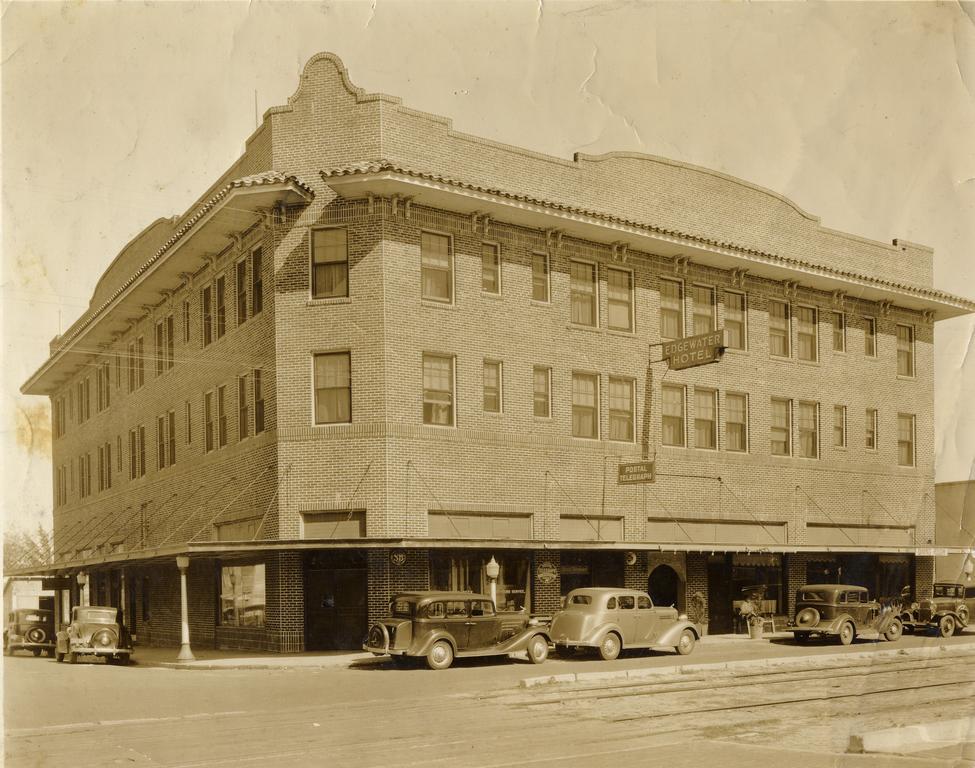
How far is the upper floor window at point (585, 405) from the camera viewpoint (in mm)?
31766

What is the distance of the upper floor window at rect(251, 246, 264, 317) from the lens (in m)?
30.3

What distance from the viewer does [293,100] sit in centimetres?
2966

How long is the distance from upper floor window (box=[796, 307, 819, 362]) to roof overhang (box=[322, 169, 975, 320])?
0.91 metres

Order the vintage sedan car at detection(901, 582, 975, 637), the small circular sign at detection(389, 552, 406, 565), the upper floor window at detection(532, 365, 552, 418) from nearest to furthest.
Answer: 1. the small circular sign at detection(389, 552, 406, 565)
2. the upper floor window at detection(532, 365, 552, 418)
3. the vintage sedan car at detection(901, 582, 975, 637)

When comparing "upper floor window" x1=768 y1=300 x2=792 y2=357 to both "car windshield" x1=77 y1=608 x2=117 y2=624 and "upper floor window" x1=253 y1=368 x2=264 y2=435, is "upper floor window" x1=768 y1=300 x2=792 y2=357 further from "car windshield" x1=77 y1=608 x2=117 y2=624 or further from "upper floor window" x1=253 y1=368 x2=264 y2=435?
"car windshield" x1=77 y1=608 x2=117 y2=624

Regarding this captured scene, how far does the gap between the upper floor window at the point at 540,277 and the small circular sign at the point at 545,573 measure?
708cm

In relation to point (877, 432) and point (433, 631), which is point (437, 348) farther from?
point (877, 432)

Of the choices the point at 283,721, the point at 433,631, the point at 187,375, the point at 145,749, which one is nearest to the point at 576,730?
the point at 283,721

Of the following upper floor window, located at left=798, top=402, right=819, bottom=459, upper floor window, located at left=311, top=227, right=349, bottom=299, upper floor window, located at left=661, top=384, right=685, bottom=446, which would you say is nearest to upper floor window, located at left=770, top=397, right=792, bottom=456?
upper floor window, located at left=798, top=402, right=819, bottom=459

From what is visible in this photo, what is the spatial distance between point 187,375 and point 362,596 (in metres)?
11.2

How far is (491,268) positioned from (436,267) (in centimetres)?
172

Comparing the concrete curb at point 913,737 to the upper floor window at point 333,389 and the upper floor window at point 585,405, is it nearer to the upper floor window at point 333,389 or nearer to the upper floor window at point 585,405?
the upper floor window at point 333,389

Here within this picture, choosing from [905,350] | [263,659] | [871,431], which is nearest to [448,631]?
[263,659]

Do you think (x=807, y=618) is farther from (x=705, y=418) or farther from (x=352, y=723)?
(x=352, y=723)
